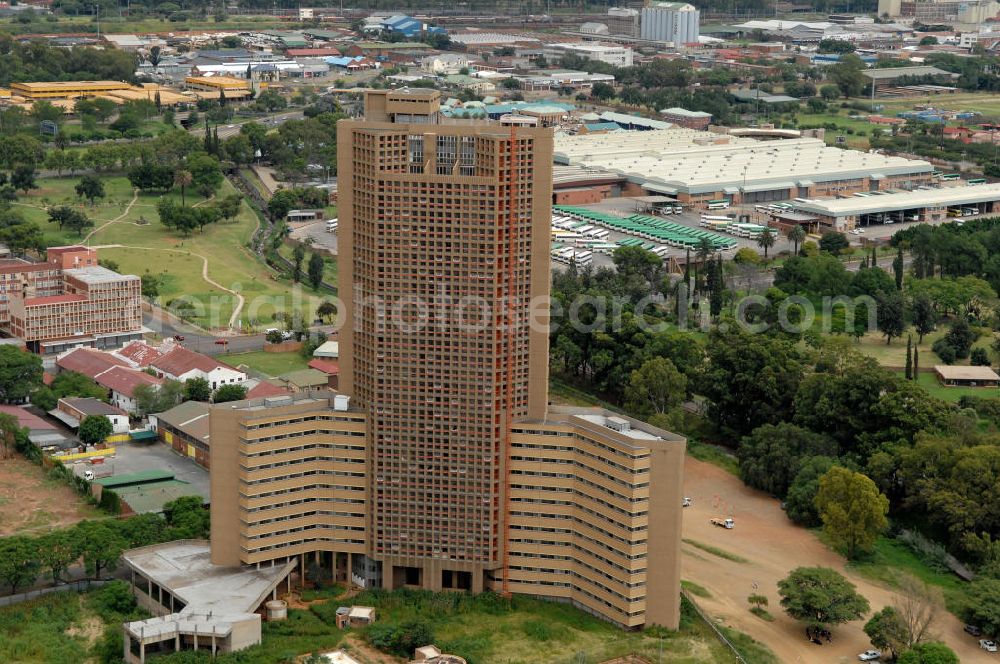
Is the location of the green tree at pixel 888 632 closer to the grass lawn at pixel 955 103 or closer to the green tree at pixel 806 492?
the green tree at pixel 806 492

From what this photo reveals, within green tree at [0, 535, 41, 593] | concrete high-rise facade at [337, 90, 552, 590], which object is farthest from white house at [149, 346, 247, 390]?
concrete high-rise facade at [337, 90, 552, 590]

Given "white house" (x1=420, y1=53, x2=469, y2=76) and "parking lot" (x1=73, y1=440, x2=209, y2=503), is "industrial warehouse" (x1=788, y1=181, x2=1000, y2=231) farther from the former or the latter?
"white house" (x1=420, y1=53, x2=469, y2=76)

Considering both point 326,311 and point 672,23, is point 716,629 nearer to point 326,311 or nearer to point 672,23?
point 326,311

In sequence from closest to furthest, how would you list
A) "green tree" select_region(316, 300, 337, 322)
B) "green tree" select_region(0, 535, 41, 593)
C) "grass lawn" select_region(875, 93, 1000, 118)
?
"green tree" select_region(0, 535, 41, 593), "green tree" select_region(316, 300, 337, 322), "grass lawn" select_region(875, 93, 1000, 118)

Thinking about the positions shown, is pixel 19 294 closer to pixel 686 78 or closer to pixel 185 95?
pixel 185 95

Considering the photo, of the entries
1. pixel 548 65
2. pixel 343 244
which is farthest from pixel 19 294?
pixel 548 65
